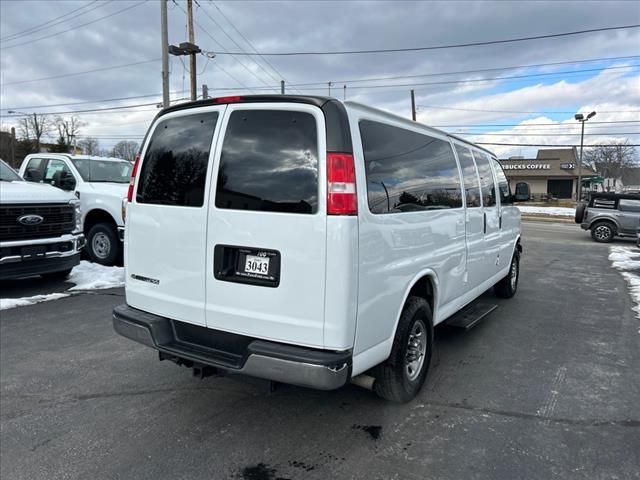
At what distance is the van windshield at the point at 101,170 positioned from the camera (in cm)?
946

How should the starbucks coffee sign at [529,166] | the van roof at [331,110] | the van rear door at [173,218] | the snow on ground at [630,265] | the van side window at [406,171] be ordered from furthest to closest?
the starbucks coffee sign at [529,166], the snow on ground at [630,265], the van rear door at [173,218], the van side window at [406,171], the van roof at [331,110]

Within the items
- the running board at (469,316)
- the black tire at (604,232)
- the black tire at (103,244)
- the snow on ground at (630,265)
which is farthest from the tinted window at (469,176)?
the black tire at (604,232)

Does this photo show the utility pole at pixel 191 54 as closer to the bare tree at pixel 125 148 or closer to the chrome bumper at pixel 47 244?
the chrome bumper at pixel 47 244

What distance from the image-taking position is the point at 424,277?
367 cm

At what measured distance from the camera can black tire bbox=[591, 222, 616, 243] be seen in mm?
16759

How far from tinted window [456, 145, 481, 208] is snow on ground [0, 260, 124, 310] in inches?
234

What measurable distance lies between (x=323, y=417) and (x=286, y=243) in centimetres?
150

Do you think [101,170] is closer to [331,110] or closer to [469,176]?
[469,176]

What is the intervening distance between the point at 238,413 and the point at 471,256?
278 centimetres

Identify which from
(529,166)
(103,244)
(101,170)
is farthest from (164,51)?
(529,166)

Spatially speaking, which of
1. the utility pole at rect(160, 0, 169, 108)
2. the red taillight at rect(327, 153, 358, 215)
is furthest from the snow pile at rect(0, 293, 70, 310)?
the utility pole at rect(160, 0, 169, 108)

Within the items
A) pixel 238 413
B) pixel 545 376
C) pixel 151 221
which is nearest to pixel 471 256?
pixel 545 376

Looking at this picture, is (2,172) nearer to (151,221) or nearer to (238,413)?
(151,221)

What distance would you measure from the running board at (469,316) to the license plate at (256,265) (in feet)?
8.56
